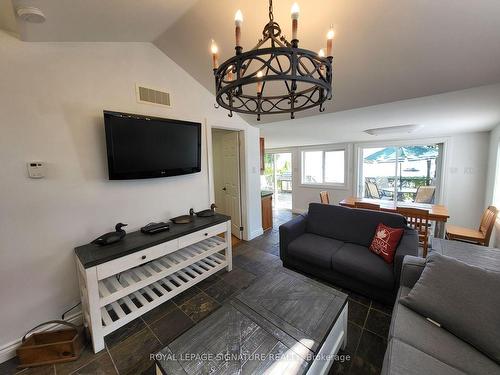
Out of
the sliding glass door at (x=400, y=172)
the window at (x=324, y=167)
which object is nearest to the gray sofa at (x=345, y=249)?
the sliding glass door at (x=400, y=172)

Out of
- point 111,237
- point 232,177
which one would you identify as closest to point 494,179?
point 232,177

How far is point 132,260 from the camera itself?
5.76ft

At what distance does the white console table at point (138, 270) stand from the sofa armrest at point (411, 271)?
71.6 inches

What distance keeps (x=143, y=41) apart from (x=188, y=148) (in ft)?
3.96

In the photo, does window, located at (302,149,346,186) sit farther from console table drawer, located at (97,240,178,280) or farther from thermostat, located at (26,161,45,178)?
thermostat, located at (26,161,45,178)

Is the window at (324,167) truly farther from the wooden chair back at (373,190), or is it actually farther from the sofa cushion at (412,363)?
the sofa cushion at (412,363)

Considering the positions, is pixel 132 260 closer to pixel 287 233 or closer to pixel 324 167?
pixel 287 233

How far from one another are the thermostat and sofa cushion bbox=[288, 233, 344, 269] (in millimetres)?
2551

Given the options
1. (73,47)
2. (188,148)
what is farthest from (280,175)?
(73,47)

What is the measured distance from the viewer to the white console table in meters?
1.58

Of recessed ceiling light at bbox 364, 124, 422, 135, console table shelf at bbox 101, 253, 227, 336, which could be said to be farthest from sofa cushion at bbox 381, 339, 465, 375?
recessed ceiling light at bbox 364, 124, 422, 135

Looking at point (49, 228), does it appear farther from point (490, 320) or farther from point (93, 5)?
point (490, 320)

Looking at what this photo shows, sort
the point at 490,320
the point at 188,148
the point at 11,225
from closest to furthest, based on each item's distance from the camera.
A: the point at 490,320 < the point at 11,225 < the point at 188,148

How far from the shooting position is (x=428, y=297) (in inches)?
51.5
